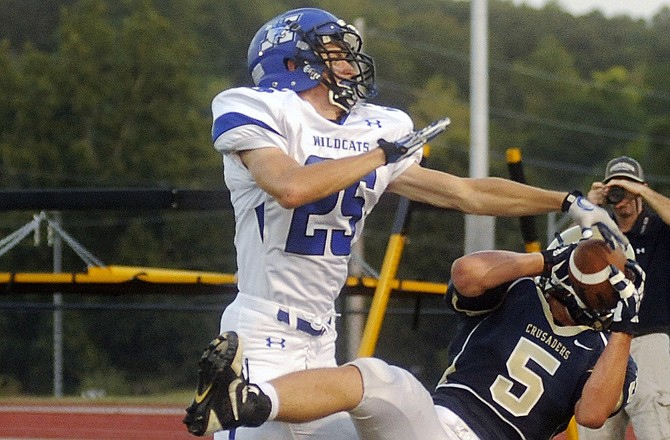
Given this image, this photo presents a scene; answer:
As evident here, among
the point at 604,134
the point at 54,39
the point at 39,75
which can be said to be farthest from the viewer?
the point at 604,134

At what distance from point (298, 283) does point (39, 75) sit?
3289 cm

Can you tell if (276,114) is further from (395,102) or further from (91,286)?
(395,102)

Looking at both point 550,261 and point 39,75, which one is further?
point 39,75

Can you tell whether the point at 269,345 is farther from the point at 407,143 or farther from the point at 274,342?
the point at 407,143


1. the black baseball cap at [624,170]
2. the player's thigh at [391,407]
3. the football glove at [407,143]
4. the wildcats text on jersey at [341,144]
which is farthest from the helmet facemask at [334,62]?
the black baseball cap at [624,170]

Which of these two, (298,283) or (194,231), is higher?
(298,283)

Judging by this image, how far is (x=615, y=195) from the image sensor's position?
5641 millimetres

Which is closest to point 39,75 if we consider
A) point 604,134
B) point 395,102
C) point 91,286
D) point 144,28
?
point 144,28

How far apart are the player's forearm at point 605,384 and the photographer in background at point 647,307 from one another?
1648 mm

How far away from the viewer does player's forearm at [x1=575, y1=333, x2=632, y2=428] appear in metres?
4.10

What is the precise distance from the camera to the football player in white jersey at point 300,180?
3.67 metres

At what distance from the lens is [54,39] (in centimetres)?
4219

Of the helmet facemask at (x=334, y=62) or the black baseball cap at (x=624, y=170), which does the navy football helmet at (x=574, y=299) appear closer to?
the helmet facemask at (x=334, y=62)

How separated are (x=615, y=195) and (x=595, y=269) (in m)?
1.70
